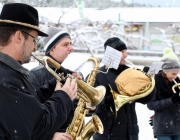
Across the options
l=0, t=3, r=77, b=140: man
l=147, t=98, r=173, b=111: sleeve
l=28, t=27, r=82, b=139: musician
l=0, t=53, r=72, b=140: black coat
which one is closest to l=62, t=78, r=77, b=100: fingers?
l=0, t=3, r=77, b=140: man

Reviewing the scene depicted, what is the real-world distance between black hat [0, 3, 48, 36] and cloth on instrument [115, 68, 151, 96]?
1.68 metres

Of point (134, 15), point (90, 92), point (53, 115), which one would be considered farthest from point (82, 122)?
point (134, 15)

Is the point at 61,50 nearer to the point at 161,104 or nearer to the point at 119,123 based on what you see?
the point at 119,123

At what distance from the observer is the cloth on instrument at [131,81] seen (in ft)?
11.3

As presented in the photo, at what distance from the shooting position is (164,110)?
4223mm

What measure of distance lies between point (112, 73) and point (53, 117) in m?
1.95

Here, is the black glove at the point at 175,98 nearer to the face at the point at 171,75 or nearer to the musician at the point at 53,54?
the face at the point at 171,75

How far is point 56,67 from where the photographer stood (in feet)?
7.57

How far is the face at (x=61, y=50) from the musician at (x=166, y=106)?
156 cm

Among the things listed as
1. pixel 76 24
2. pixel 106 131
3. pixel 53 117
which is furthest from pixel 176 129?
pixel 76 24

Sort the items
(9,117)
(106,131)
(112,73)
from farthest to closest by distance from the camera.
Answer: (112,73) → (106,131) → (9,117)

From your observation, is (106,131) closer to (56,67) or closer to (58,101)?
(56,67)

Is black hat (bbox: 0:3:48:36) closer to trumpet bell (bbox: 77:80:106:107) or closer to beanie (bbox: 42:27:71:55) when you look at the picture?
trumpet bell (bbox: 77:80:106:107)

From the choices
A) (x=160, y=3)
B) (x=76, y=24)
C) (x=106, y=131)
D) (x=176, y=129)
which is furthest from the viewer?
(x=160, y=3)
